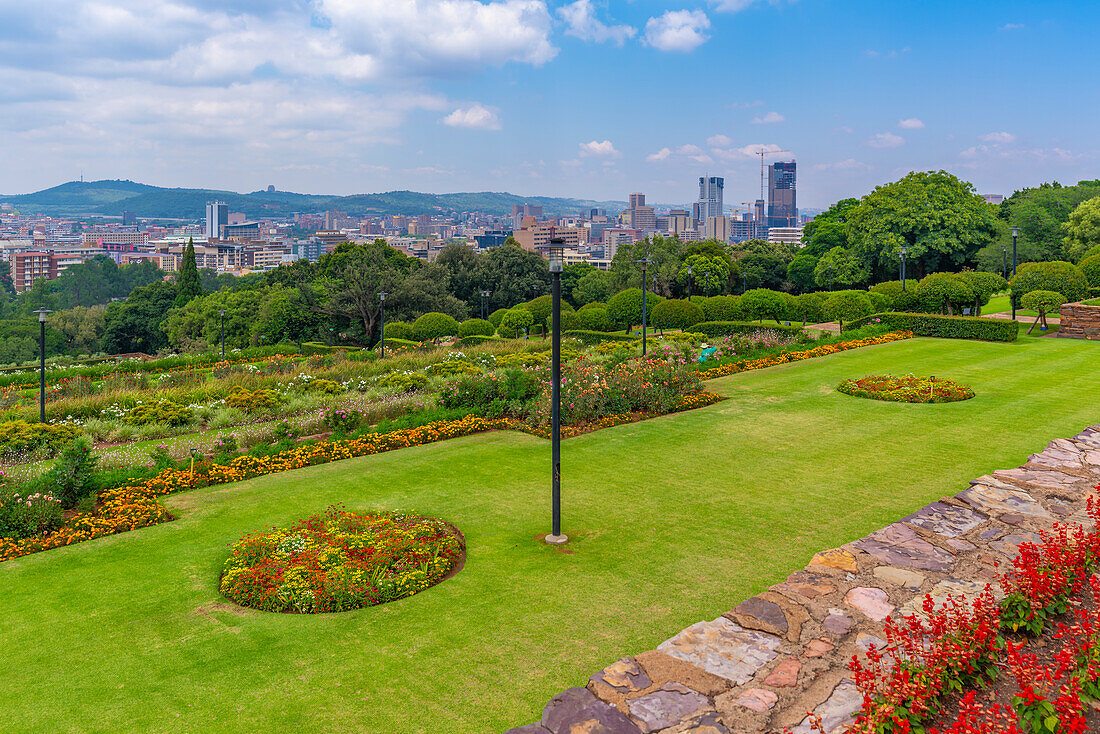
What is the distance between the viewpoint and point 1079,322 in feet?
74.8

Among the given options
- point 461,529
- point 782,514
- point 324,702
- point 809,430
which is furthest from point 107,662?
point 809,430

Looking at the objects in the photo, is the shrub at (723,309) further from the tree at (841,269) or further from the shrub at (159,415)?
the shrub at (159,415)

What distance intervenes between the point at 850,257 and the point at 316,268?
35.7 meters

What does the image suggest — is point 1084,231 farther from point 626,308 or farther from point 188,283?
point 188,283

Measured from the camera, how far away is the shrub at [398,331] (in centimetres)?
3687

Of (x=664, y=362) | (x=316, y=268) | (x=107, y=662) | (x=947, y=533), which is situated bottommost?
(x=107, y=662)

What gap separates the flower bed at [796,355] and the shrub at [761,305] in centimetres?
1029

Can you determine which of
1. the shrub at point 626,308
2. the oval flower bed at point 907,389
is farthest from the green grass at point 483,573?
the shrub at point 626,308

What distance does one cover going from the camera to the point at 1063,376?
648 inches

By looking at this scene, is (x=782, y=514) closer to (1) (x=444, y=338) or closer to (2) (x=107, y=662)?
(2) (x=107, y=662)

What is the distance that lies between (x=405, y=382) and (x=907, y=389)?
10.6 m

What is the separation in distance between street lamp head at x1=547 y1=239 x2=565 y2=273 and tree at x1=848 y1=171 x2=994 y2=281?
3759 cm

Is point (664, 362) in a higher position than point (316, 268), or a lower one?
lower

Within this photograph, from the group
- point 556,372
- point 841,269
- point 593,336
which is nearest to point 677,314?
point 593,336
